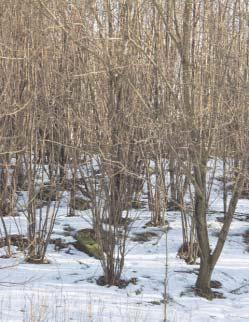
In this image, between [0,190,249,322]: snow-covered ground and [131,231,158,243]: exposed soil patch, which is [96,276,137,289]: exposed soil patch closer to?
[0,190,249,322]: snow-covered ground

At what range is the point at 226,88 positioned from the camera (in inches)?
205

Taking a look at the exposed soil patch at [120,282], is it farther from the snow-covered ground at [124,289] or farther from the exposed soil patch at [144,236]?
the exposed soil patch at [144,236]

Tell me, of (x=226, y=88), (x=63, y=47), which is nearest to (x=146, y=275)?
(x=226, y=88)

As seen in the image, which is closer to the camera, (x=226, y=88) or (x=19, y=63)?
(x=226, y=88)

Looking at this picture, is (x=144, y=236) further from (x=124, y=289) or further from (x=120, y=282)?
(x=124, y=289)

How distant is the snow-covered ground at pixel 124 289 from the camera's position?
15.2ft

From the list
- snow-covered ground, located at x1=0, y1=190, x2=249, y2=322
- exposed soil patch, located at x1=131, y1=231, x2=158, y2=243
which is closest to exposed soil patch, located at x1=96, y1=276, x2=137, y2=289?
snow-covered ground, located at x1=0, y1=190, x2=249, y2=322

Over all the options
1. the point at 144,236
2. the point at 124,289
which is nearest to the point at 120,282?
the point at 124,289

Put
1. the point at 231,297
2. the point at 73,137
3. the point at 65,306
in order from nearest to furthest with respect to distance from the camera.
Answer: the point at 65,306 → the point at 231,297 → the point at 73,137

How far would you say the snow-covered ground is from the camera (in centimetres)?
462

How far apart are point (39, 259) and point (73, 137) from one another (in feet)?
5.01

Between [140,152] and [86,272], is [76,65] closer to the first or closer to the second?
[140,152]

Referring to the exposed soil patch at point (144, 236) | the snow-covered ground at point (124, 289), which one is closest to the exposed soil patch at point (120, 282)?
the snow-covered ground at point (124, 289)

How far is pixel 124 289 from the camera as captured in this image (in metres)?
5.39
